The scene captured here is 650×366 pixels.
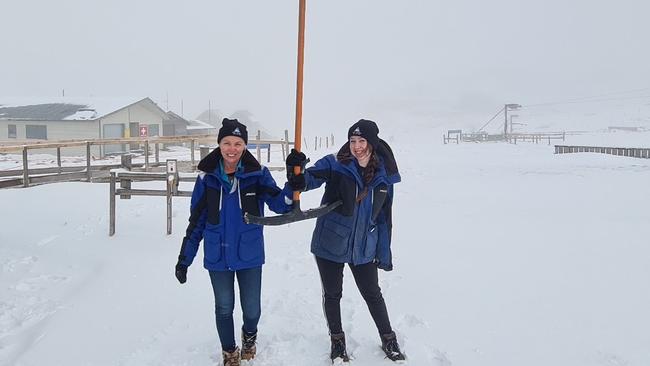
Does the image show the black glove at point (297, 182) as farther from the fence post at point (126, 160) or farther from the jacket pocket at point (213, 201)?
the fence post at point (126, 160)

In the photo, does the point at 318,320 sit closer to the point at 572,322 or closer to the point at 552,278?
the point at 572,322

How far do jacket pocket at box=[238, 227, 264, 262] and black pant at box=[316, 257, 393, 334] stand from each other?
47cm

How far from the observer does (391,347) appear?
12.1 feet

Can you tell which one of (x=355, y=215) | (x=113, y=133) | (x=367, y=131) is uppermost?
(x=113, y=133)

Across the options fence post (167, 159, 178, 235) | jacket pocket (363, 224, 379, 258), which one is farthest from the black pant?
fence post (167, 159, 178, 235)

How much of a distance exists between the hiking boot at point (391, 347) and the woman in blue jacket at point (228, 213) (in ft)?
3.64

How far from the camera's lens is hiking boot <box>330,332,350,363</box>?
3674mm

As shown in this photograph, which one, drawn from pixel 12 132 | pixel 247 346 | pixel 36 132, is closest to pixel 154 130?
pixel 36 132

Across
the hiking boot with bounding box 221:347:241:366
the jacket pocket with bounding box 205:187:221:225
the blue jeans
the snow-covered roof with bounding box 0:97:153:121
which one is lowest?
the hiking boot with bounding box 221:347:241:366

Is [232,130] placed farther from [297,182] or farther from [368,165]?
[368,165]

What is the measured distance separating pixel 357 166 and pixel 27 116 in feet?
103

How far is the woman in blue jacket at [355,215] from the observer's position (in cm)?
342

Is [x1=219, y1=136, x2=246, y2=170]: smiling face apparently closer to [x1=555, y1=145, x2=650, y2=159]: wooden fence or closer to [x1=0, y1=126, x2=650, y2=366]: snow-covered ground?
[x1=0, y1=126, x2=650, y2=366]: snow-covered ground

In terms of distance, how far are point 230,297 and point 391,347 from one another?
4.24 ft
